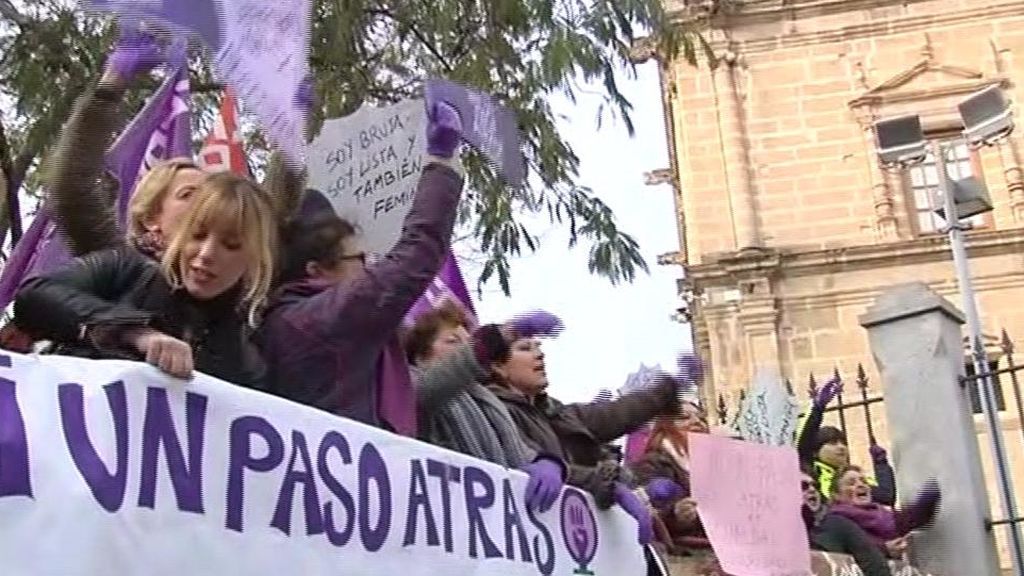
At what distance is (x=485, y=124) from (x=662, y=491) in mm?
1556

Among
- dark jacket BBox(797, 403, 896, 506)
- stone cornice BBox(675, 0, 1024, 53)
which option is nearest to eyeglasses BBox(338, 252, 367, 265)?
dark jacket BBox(797, 403, 896, 506)

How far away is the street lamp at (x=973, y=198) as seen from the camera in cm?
679

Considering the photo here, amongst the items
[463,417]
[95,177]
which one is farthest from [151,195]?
[463,417]

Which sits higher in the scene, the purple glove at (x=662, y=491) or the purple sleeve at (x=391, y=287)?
the purple sleeve at (x=391, y=287)

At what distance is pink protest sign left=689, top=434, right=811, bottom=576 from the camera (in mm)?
4105

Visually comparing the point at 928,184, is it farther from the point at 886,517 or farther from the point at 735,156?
the point at 886,517

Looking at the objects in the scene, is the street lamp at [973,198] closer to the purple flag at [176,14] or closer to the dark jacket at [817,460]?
the dark jacket at [817,460]

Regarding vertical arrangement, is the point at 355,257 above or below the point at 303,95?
below

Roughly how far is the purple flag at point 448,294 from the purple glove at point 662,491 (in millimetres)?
767

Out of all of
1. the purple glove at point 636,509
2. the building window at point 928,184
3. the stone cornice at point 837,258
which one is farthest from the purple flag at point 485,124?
the building window at point 928,184

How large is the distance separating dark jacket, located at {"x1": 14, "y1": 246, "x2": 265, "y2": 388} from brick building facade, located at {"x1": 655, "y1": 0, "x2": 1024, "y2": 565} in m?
15.0

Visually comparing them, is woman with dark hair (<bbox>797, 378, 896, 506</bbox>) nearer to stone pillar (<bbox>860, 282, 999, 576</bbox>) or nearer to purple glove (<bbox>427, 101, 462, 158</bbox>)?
stone pillar (<bbox>860, 282, 999, 576</bbox>)

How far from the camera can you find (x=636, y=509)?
12.1 ft

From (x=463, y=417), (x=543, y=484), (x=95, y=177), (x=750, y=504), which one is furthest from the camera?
(x=750, y=504)
